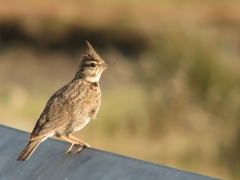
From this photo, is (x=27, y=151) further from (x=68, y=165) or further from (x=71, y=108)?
(x=71, y=108)

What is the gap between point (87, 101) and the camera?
253 inches

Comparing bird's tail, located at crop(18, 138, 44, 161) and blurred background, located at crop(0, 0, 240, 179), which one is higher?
bird's tail, located at crop(18, 138, 44, 161)

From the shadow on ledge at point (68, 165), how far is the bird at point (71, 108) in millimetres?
976

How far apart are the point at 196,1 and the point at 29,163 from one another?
22566mm

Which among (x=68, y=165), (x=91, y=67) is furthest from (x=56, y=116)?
(x=68, y=165)

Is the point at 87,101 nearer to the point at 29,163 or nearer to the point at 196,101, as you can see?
the point at 29,163

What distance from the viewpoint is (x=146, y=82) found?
14812 millimetres

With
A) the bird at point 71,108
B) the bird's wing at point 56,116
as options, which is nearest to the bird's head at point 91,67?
the bird at point 71,108

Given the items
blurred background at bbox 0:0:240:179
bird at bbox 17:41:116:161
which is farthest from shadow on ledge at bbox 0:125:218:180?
blurred background at bbox 0:0:240:179

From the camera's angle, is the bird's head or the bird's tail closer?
the bird's tail

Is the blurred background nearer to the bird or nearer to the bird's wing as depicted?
the bird

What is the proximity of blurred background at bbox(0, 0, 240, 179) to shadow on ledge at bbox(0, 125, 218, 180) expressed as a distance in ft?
22.1

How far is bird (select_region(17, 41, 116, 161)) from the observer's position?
579cm

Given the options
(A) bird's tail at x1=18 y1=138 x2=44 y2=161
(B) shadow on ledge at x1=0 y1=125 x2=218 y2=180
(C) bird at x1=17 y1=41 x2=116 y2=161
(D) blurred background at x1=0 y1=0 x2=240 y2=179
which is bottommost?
(D) blurred background at x1=0 y1=0 x2=240 y2=179
